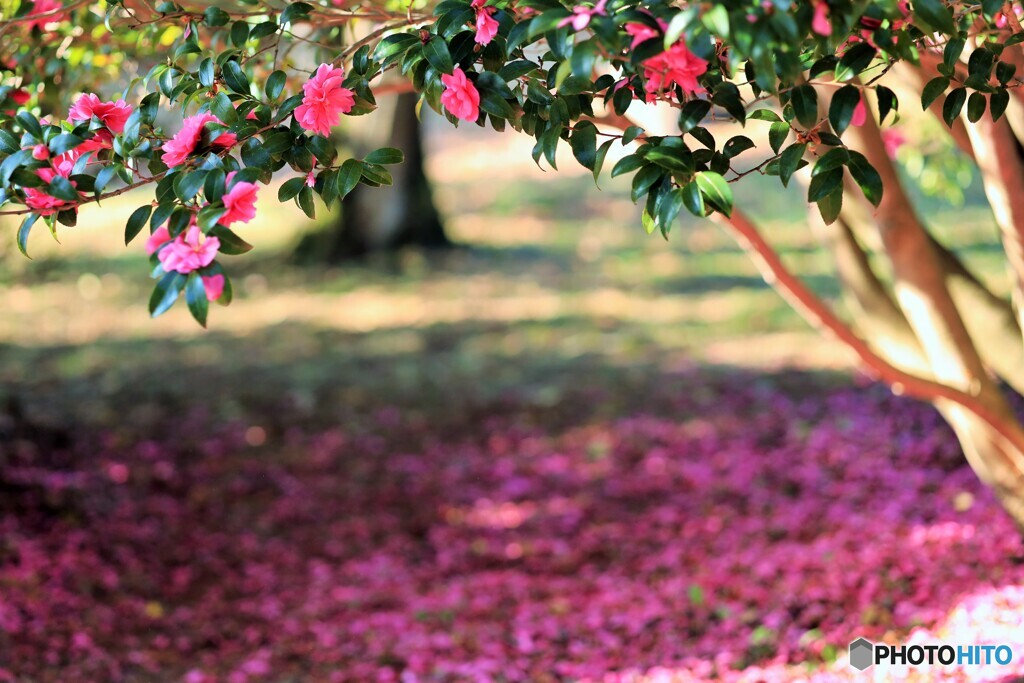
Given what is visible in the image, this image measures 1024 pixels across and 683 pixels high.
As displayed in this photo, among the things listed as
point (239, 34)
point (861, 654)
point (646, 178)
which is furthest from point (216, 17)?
point (861, 654)

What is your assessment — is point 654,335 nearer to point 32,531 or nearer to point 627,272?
point 627,272

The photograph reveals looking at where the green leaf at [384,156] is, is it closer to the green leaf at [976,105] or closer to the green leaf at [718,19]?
the green leaf at [718,19]

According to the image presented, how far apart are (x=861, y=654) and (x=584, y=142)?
Answer: 83.7 inches

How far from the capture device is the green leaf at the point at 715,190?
162 cm

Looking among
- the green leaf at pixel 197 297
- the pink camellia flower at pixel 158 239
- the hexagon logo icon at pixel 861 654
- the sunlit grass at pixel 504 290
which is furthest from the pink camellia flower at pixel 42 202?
the sunlit grass at pixel 504 290

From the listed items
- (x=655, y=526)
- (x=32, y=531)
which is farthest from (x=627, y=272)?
(x=32, y=531)

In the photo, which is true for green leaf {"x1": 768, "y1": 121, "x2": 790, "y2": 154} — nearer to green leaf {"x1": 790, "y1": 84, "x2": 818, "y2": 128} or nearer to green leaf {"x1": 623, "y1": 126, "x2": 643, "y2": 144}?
green leaf {"x1": 790, "y1": 84, "x2": 818, "y2": 128}

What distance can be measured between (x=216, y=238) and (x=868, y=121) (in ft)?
6.30

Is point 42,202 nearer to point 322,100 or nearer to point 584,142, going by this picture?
point 322,100

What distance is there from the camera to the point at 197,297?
163cm

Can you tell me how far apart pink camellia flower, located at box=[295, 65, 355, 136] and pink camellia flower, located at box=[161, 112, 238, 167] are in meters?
0.13

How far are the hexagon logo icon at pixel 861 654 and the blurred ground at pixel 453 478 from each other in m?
0.06

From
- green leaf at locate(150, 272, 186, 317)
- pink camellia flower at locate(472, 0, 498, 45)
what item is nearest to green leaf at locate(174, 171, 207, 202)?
green leaf at locate(150, 272, 186, 317)

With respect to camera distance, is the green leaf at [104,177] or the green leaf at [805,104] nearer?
the green leaf at [805,104]
